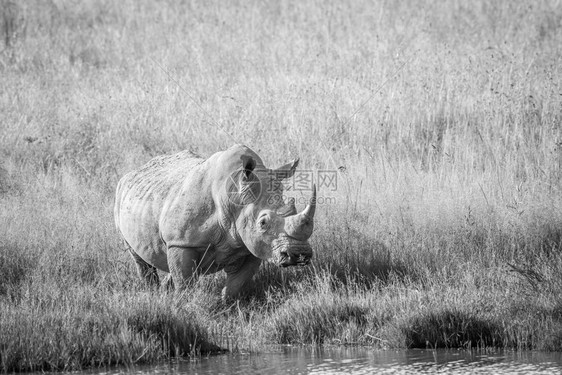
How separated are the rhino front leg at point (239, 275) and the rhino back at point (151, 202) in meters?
0.68

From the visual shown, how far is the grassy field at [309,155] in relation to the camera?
8.10m

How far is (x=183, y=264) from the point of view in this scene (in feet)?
29.1

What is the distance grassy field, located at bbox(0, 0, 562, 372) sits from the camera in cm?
810

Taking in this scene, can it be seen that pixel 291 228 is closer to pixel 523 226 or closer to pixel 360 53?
pixel 523 226

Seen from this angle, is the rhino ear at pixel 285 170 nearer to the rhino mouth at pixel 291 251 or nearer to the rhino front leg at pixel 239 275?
the rhino mouth at pixel 291 251

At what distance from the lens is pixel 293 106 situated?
14500 millimetres

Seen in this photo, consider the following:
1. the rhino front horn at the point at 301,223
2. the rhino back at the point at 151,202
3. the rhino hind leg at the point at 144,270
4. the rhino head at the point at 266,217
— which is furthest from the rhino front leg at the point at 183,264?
the rhino hind leg at the point at 144,270

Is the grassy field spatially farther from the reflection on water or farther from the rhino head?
the rhino head

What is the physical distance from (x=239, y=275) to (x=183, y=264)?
621mm

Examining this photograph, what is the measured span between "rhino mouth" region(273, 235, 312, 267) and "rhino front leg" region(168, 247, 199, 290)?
87cm

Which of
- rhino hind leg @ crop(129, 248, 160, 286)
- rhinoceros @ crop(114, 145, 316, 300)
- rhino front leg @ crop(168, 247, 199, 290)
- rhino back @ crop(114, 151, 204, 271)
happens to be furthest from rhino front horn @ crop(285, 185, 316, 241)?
rhino hind leg @ crop(129, 248, 160, 286)

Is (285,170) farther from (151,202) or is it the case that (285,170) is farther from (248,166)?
(151,202)

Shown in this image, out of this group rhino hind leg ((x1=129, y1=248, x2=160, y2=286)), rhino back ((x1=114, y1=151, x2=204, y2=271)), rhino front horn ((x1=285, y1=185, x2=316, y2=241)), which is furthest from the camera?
rhino hind leg ((x1=129, y1=248, x2=160, y2=286))

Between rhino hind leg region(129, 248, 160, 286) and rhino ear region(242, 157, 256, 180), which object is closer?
rhino ear region(242, 157, 256, 180)
